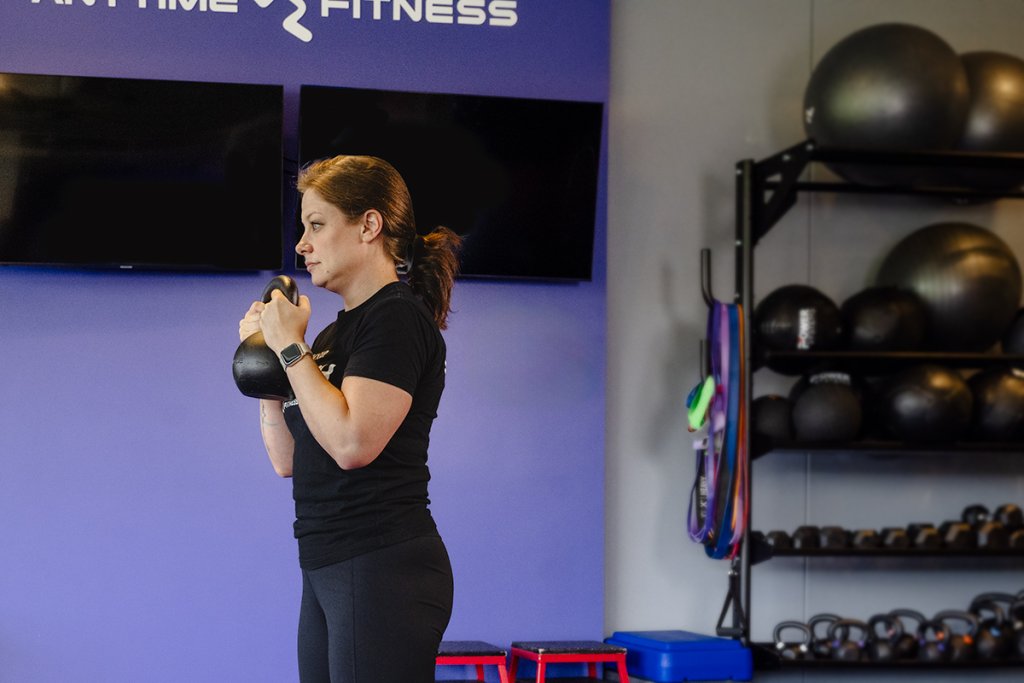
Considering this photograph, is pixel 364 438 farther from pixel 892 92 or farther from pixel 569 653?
pixel 892 92

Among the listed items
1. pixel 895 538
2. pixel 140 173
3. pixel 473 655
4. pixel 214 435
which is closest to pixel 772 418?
pixel 895 538

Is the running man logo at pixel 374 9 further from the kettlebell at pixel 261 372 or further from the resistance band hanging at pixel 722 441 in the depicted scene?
the kettlebell at pixel 261 372

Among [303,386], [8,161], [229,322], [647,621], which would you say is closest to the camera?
[303,386]

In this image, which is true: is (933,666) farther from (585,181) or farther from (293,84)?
(293,84)

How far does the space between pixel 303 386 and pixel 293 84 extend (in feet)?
7.25

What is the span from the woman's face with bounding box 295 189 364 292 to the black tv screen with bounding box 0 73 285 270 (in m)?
1.74

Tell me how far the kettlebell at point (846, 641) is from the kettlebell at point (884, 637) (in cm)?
3

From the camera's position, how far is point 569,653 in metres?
3.54

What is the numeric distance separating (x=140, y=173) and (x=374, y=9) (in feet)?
3.00

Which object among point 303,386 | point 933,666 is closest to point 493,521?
point 933,666

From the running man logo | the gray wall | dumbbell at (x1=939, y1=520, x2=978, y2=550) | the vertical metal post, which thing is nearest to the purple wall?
the running man logo

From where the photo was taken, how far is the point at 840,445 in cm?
384

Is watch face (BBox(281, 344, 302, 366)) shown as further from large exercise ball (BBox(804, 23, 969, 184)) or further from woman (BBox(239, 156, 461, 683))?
large exercise ball (BBox(804, 23, 969, 184))

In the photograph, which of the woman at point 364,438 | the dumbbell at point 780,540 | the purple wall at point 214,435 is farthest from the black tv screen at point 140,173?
the dumbbell at point 780,540
